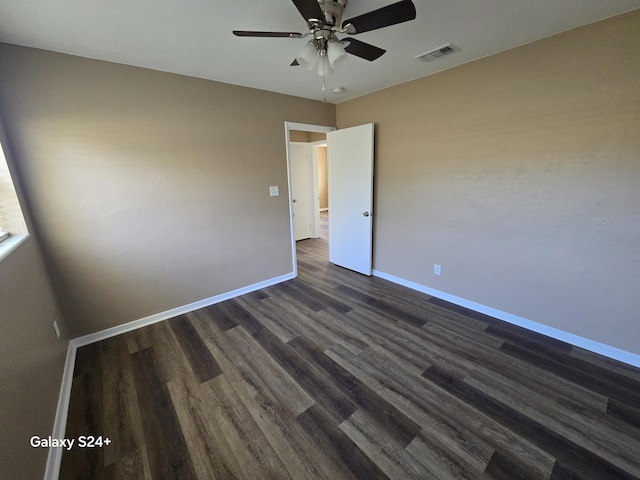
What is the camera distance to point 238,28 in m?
1.76

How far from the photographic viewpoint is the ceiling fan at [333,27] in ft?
3.97

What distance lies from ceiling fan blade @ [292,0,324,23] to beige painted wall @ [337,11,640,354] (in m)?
1.87

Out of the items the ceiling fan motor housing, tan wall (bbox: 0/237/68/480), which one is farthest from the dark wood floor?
the ceiling fan motor housing

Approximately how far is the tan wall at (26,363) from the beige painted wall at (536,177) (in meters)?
3.30

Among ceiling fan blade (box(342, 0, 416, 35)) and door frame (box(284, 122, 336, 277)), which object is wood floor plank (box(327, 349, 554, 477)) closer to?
door frame (box(284, 122, 336, 277))

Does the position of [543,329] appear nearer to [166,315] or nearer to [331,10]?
[331,10]

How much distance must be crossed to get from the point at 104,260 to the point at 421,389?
2842mm

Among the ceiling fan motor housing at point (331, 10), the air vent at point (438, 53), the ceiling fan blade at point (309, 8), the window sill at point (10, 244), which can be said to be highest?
the air vent at point (438, 53)

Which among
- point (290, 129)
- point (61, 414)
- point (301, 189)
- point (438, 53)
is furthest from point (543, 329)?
point (301, 189)

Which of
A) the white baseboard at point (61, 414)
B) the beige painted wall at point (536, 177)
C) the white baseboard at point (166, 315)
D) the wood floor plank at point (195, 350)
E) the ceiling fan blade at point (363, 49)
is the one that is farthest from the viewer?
the white baseboard at point (166, 315)

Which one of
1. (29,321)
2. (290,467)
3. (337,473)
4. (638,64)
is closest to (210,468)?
(290,467)

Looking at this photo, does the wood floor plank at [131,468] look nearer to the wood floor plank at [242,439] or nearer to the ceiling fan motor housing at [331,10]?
the wood floor plank at [242,439]

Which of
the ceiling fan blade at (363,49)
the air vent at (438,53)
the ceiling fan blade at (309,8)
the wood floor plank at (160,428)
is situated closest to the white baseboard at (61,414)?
the wood floor plank at (160,428)

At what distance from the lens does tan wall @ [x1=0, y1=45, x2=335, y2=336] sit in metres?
1.99
